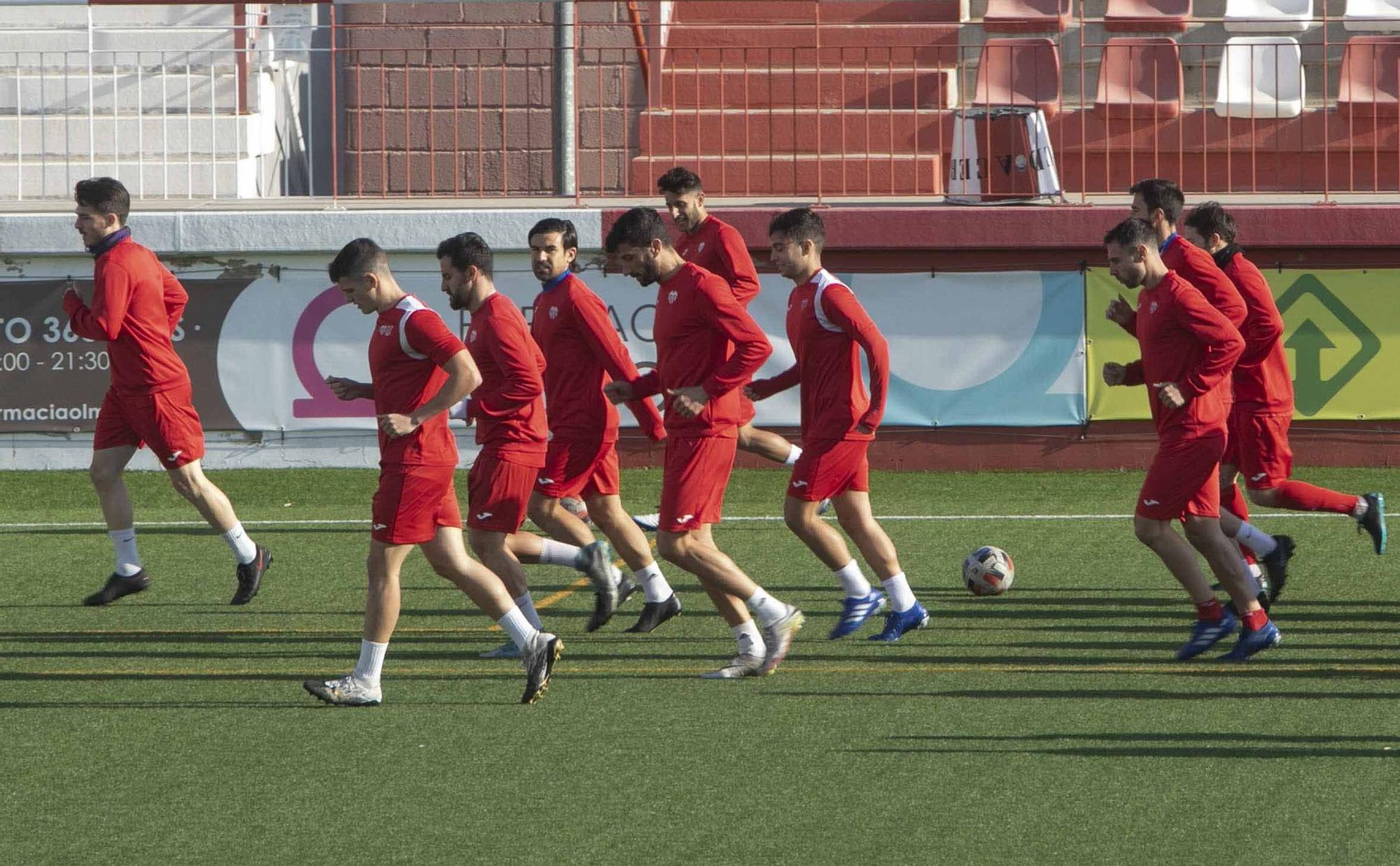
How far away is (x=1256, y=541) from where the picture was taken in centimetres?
884

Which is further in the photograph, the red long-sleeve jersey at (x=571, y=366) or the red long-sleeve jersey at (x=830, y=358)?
the red long-sleeve jersey at (x=571, y=366)

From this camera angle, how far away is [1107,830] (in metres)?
5.18

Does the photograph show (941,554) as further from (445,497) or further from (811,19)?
(811,19)

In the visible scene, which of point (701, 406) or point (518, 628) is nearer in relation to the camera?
point (518, 628)

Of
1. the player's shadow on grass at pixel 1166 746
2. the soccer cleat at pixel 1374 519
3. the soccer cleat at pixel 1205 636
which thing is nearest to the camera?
the player's shadow on grass at pixel 1166 746

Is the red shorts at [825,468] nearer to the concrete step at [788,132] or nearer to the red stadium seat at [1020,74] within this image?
the concrete step at [788,132]

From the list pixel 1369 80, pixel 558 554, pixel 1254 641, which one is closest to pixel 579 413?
pixel 558 554

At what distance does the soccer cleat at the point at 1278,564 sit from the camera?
885 centimetres

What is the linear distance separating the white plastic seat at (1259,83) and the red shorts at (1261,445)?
31.8 feet

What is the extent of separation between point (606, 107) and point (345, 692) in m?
13.8

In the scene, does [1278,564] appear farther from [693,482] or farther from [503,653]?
[503,653]

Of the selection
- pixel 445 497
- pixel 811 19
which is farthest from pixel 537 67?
pixel 445 497

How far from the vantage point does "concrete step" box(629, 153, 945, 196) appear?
1756 centimetres

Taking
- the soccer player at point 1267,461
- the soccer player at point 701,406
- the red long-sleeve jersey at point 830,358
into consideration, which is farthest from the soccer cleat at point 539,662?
the soccer player at point 1267,461
